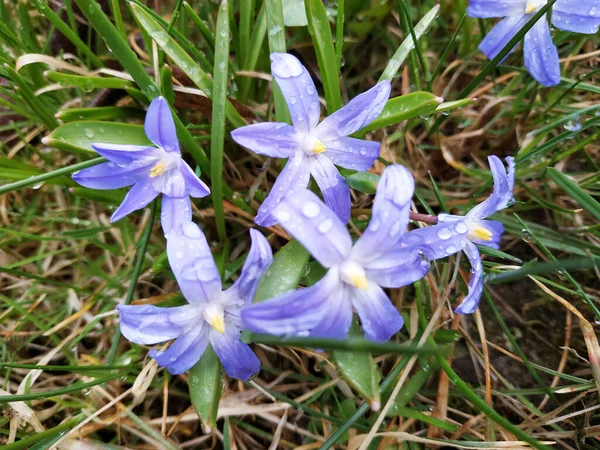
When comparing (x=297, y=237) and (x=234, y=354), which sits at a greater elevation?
(x=297, y=237)

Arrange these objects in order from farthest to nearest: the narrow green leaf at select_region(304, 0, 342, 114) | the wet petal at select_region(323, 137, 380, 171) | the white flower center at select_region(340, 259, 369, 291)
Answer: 1. the narrow green leaf at select_region(304, 0, 342, 114)
2. the wet petal at select_region(323, 137, 380, 171)
3. the white flower center at select_region(340, 259, 369, 291)

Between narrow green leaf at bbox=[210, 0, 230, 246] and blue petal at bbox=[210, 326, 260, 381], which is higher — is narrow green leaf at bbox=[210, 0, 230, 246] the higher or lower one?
the higher one

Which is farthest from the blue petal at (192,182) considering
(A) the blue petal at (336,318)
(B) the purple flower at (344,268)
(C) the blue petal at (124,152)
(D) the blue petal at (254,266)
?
(A) the blue petal at (336,318)

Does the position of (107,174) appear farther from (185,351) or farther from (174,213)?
(185,351)

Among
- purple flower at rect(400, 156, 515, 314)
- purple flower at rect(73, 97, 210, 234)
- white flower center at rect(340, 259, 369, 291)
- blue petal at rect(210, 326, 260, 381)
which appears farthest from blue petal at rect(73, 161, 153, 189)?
purple flower at rect(400, 156, 515, 314)

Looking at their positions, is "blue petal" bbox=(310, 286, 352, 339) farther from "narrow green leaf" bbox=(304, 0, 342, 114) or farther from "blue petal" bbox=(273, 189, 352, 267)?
"narrow green leaf" bbox=(304, 0, 342, 114)

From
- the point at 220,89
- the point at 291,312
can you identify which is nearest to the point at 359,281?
the point at 291,312

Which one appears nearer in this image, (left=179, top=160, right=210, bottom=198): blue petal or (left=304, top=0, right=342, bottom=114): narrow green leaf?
(left=179, top=160, right=210, bottom=198): blue petal

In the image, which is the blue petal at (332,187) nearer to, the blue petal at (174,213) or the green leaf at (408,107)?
the green leaf at (408,107)
